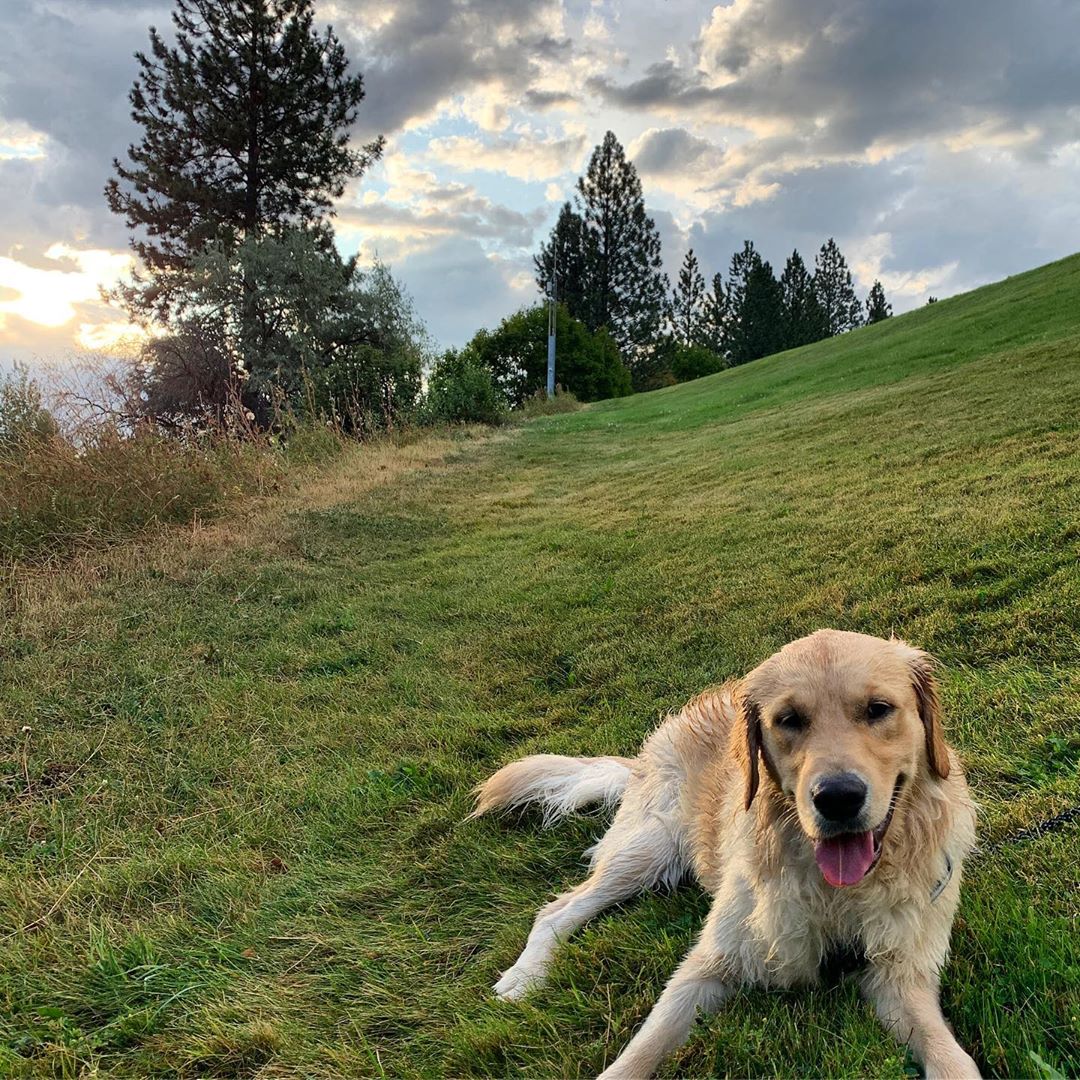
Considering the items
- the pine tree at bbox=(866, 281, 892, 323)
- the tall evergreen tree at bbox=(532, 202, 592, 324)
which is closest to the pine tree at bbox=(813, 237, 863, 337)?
the pine tree at bbox=(866, 281, 892, 323)

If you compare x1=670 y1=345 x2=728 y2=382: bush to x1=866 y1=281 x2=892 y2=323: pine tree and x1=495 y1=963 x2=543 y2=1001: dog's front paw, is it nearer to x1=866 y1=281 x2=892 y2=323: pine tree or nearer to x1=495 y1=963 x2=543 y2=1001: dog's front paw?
x1=866 y1=281 x2=892 y2=323: pine tree

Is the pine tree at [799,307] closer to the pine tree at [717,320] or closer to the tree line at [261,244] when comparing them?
the pine tree at [717,320]

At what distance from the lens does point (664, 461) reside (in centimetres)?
1274

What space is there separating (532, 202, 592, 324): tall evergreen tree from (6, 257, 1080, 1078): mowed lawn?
145 ft

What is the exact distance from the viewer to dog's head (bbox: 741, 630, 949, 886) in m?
1.66

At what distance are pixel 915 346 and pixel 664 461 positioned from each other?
27.6 feet

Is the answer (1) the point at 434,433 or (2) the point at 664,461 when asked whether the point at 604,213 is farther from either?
(2) the point at 664,461

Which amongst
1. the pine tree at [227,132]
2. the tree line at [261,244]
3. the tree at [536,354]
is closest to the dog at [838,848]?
the tree line at [261,244]

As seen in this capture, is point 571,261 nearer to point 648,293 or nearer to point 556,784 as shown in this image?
point 648,293

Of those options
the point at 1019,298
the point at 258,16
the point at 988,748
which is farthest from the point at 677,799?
the point at 258,16

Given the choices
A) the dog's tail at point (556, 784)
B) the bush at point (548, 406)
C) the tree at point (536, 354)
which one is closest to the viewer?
the dog's tail at point (556, 784)

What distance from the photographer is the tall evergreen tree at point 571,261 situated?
49.4 m

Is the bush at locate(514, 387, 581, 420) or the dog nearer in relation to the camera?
the dog

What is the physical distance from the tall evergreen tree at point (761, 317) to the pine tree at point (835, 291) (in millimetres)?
10115
